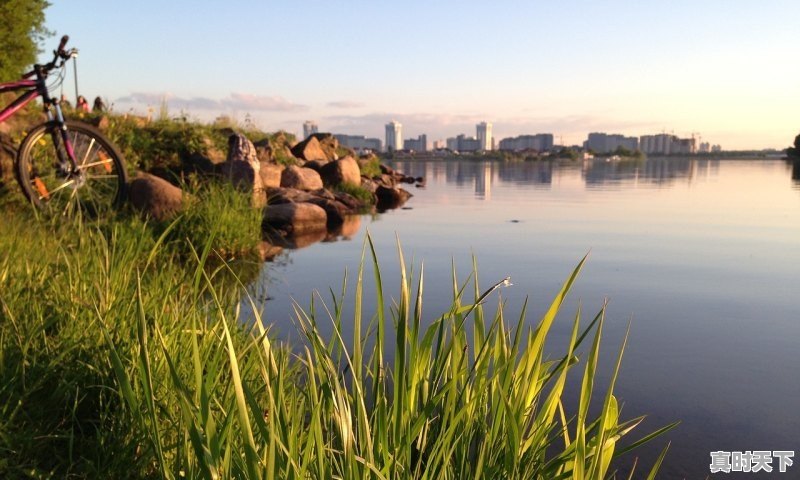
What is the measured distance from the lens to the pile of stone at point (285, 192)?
9188mm

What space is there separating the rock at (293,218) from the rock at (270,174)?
293cm

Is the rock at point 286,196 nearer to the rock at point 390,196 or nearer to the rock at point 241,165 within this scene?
the rock at point 241,165

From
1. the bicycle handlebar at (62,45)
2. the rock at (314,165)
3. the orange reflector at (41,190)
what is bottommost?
the orange reflector at (41,190)

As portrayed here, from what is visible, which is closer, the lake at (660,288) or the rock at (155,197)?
the lake at (660,288)

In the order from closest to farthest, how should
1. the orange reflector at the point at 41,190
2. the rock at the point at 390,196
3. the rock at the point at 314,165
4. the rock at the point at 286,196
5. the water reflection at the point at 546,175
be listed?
the orange reflector at the point at 41,190 < the rock at the point at 286,196 < the rock at the point at 390,196 < the rock at the point at 314,165 < the water reflection at the point at 546,175

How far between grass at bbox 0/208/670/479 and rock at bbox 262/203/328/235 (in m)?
6.91

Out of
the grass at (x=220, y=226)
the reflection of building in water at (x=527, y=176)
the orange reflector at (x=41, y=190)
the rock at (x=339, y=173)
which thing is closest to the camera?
the orange reflector at (x=41, y=190)

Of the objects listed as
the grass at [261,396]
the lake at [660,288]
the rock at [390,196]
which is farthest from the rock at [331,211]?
the grass at [261,396]

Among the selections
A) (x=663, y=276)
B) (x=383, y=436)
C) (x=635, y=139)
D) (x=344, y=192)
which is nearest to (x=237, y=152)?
(x=344, y=192)

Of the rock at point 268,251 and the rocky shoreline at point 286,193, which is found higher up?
the rocky shoreline at point 286,193

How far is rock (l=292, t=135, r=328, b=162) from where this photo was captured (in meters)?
21.8

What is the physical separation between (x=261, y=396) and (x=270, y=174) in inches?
484

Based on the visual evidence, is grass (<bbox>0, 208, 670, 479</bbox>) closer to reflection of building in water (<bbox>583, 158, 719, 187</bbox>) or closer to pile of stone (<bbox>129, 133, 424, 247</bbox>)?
pile of stone (<bbox>129, 133, 424, 247</bbox>)

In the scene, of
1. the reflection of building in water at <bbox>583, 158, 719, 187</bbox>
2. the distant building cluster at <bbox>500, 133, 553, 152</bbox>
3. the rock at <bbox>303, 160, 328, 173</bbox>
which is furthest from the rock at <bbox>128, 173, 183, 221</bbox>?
the distant building cluster at <bbox>500, 133, 553, 152</bbox>
